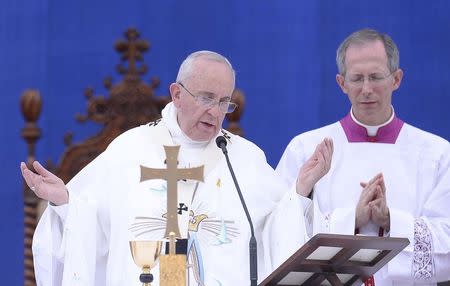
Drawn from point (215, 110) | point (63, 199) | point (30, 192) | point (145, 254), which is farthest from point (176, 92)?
point (30, 192)

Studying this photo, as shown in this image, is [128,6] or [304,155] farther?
[128,6]

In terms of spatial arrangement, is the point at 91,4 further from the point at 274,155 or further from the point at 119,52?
the point at 274,155

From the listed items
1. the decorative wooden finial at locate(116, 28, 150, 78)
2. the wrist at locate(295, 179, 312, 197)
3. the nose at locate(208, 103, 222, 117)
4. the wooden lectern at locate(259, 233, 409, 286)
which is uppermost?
the decorative wooden finial at locate(116, 28, 150, 78)

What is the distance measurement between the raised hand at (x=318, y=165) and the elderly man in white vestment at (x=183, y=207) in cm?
11

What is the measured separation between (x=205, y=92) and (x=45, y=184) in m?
0.73

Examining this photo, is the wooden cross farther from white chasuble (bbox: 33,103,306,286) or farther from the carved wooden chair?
the carved wooden chair

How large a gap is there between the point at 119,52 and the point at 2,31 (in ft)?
2.69

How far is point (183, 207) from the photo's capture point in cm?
570

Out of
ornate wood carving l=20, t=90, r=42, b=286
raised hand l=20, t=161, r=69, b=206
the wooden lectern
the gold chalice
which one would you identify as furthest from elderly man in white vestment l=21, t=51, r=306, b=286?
ornate wood carving l=20, t=90, r=42, b=286

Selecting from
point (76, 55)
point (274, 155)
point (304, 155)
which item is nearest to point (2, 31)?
point (76, 55)

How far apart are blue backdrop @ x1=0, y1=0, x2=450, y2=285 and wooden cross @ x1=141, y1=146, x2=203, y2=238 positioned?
2517 millimetres

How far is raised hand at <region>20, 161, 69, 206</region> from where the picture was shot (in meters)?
5.43

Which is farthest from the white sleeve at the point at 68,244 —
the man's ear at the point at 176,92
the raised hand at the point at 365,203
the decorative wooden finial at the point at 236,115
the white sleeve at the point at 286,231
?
the decorative wooden finial at the point at 236,115

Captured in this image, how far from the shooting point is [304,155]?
6.47 metres
